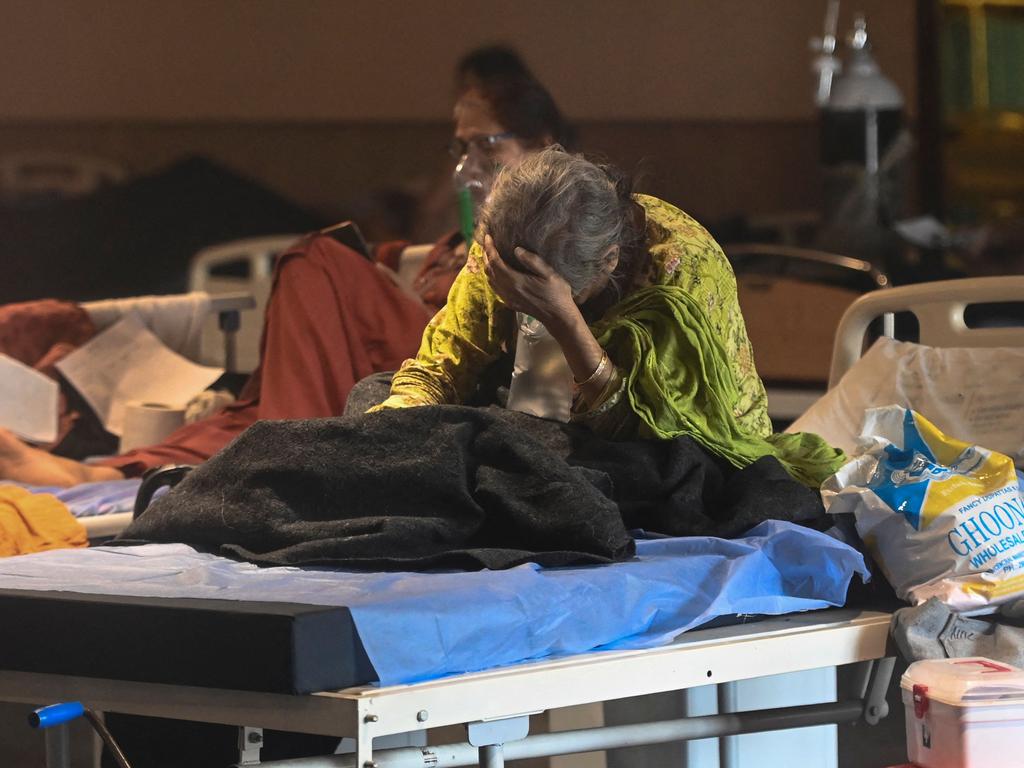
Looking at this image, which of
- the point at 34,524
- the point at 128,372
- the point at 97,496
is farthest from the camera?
the point at 128,372

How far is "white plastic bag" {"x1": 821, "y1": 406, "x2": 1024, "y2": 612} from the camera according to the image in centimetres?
186

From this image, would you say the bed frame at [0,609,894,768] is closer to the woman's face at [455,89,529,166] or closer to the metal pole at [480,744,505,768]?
the metal pole at [480,744,505,768]

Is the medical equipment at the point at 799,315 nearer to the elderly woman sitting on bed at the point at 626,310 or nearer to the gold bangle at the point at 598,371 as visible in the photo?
the elderly woman sitting on bed at the point at 626,310

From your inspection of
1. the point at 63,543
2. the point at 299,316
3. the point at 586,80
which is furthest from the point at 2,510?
the point at 586,80

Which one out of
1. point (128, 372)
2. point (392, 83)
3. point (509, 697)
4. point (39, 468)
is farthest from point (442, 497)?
point (392, 83)

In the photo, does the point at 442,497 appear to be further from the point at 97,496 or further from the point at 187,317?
the point at 187,317

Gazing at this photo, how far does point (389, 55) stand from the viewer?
569 centimetres

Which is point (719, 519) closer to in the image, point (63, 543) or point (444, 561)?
point (444, 561)

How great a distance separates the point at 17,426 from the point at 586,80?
10.3 ft

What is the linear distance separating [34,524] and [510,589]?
109cm

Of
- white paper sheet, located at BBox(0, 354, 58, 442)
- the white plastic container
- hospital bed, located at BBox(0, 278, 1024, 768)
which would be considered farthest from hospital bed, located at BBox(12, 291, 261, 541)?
the white plastic container

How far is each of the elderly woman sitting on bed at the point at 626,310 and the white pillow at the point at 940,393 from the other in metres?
0.34

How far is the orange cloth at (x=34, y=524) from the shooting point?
7.70 feet

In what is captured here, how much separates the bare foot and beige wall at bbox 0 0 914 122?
2529 millimetres
